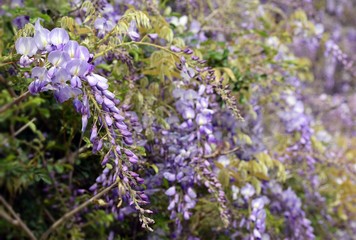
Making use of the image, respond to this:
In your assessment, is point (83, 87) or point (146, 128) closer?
point (83, 87)

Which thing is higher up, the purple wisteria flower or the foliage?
the purple wisteria flower

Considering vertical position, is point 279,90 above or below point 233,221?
above

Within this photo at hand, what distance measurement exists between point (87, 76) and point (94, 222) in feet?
2.91

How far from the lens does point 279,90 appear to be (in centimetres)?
235

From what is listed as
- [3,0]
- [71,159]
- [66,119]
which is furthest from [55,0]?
[71,159]

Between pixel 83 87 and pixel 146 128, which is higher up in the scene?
pixel 83 87

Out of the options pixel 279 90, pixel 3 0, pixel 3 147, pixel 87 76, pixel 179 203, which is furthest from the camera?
pixel 279 90

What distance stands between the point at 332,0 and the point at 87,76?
503cm

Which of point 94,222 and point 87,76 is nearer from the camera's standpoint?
point 87,76

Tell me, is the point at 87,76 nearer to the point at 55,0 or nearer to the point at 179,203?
the point at 179,203

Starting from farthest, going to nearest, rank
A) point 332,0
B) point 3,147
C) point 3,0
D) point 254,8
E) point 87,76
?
point 332,0
point 254,8
point 3,0
point 3,147
point 87,76

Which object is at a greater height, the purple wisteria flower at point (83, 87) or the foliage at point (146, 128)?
the purple wisteria flower at point (83, 87)

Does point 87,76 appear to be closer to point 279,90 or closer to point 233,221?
point 233,221

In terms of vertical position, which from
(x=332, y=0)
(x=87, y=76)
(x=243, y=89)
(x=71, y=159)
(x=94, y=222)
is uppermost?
(x=87, y=76)
